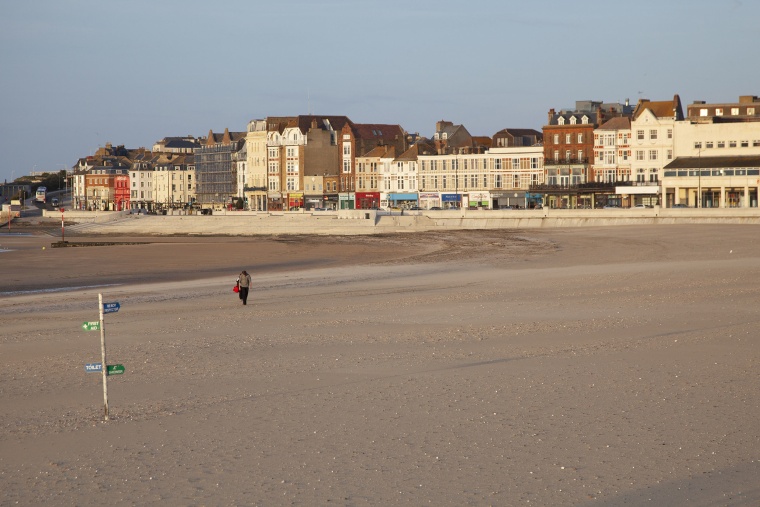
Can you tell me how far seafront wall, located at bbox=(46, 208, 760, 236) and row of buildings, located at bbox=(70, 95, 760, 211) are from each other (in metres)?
7.18

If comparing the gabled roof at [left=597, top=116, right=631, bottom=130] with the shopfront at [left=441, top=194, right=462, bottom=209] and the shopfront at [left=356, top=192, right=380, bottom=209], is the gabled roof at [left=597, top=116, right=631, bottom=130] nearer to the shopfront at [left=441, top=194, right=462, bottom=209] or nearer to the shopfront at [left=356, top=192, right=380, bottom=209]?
the shopfront at [left=441, top=194, right=462, bottom=209]

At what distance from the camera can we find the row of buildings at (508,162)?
72.5m

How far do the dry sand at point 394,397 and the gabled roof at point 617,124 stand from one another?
57.0 meters

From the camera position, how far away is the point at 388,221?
73.0 m

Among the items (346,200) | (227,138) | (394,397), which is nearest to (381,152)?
(346,200)

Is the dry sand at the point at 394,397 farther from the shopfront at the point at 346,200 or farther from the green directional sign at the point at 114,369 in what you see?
the shopfront at the point at 346,200

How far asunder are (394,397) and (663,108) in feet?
235

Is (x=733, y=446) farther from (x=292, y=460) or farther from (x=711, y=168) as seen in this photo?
(x=711, y=168)

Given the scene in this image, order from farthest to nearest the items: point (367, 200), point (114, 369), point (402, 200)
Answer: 1. point (367, 200)
2. point (402, 200)
3. point (114, 369)

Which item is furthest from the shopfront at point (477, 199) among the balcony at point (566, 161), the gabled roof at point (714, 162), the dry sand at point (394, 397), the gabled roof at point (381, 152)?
the dry sand at point (394, 397)

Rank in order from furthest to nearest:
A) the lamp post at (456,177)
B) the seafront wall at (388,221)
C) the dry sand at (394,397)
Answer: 1. the lamp post at (456,177)
2. the seafront wall at (388,221)
3. the dry sand at (394,397)

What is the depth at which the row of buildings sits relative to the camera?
72.5m

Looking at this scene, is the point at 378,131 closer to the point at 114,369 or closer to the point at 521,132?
the point at 521,132

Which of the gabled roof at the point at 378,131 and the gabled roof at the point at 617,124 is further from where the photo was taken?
the gabled roof at the point at 378,131
